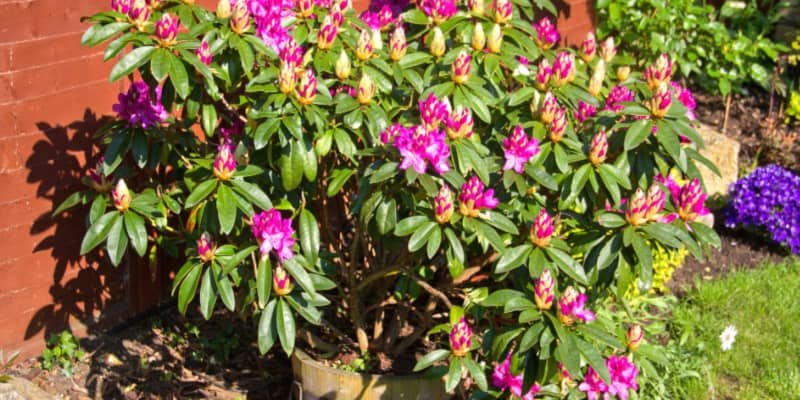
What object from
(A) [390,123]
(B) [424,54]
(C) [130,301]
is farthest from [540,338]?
(C) [130,301]

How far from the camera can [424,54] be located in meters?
2.90

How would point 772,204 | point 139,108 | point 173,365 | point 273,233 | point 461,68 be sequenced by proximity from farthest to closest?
point 772,204
point 173,365
point 139,108
point 461,68
point 273,233

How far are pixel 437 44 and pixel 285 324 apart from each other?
1.01m

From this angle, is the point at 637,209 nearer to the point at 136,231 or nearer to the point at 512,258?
the point at 512,258

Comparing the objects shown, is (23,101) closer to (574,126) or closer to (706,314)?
(574,126)

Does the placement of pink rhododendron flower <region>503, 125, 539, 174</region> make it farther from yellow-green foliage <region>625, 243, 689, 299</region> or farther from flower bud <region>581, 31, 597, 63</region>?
yellow-green foliage <region>625, 243, 689, 299</region>

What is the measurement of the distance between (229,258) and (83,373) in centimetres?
109

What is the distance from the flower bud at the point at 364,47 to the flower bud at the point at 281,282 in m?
0.68

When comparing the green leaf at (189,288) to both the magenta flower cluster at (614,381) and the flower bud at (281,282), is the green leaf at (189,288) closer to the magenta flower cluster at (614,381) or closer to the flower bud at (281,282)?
the flower bud at (281,282)

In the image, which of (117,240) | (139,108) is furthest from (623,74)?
(117,240)

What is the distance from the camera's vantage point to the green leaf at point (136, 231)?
8.78 feet

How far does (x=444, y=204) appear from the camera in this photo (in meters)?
2.47

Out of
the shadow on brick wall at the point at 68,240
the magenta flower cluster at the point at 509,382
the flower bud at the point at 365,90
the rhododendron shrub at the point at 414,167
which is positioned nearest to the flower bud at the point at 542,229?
the rhododendron shrub at the point at 414,167

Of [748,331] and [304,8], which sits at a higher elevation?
[304,8]
